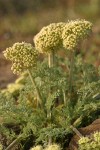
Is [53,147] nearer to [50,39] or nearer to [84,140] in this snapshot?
[84,140]

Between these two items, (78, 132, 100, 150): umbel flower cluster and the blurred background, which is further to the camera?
the blurred background

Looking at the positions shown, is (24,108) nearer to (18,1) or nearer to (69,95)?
(69,95)

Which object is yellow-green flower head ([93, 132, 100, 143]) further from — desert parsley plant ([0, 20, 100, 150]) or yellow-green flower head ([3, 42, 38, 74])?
yellow-green flower head ([3, 42, 38, 74])

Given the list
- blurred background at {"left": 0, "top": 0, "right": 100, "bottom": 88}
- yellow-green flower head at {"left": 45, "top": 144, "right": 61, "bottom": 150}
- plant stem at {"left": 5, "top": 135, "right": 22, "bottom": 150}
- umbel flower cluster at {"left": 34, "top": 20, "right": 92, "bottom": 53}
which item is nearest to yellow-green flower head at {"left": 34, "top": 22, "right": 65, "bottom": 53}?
umbel flower cluster at {"left": 34, "top": 20, "right": 92, "bottom": 53}

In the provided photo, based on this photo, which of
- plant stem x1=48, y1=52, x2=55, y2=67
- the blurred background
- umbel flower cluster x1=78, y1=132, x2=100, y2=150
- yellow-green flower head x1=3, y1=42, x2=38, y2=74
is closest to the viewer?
umbel flower cluster x1=78, y1=132, x2=100, y2=150

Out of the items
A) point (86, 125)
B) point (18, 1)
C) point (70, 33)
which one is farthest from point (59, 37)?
point (18, 1)

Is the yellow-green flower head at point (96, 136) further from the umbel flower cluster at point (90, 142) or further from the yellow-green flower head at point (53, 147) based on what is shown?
the yellow-green flower head at point (53, 147)
